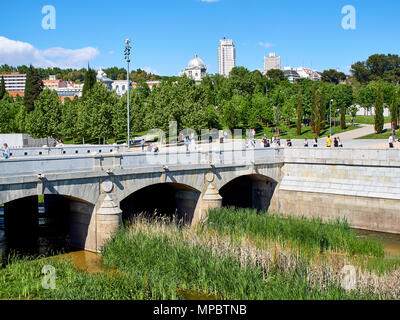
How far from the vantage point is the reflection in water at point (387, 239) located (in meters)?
22.5

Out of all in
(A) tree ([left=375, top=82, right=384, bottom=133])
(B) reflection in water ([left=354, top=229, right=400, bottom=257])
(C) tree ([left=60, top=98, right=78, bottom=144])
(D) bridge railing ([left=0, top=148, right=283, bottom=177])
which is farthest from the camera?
(C) tree ([left=60, top=98, right=78, bottom=144])

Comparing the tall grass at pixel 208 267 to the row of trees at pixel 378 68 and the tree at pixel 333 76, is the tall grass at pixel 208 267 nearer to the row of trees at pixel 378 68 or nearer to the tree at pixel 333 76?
the row of trees at pixel 378 68

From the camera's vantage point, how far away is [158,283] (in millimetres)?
14828

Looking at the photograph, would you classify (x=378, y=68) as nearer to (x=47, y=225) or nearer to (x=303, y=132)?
(x=303, y=132)

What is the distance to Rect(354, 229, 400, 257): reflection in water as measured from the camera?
2249 cm

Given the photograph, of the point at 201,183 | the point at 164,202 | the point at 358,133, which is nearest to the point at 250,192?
the point at 164,202

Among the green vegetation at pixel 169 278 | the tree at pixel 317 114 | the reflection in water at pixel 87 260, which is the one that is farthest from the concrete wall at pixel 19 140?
the green vegetation at pixel 169 278

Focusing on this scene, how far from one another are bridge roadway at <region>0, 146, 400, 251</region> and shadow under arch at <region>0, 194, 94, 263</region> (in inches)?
3.5

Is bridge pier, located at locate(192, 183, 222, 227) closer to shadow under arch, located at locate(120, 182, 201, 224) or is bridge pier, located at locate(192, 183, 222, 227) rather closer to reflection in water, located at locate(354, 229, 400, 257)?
shadow under arch, located at locate(120, 182, 201, 224)

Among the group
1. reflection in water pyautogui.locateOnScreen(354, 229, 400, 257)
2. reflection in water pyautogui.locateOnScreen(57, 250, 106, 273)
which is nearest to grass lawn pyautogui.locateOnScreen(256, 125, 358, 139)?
reflection in water pyautogui.locateOnScreen(354, 229, 400, 257)

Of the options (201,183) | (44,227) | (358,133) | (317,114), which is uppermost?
(317,114)

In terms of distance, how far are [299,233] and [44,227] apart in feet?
50.8

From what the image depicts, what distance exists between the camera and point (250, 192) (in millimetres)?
33500
